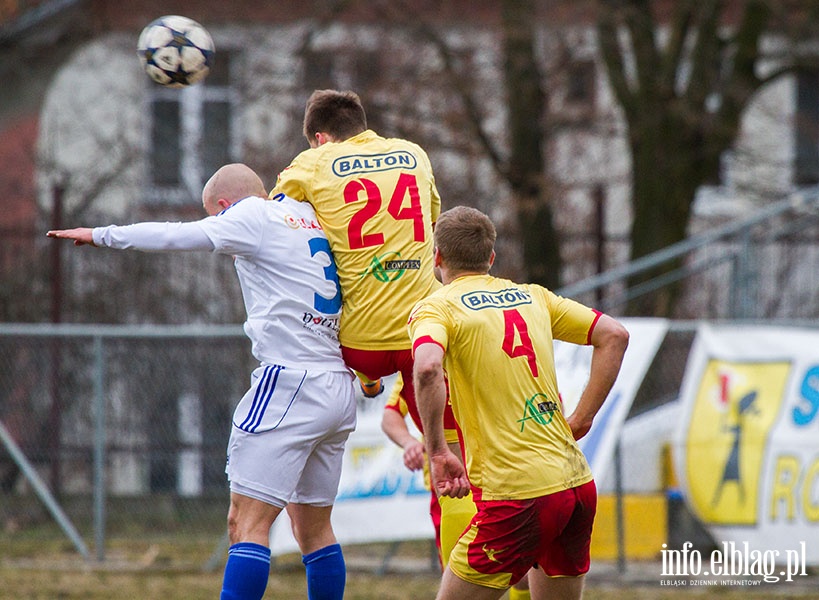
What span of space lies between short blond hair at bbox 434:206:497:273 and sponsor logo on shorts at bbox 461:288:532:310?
149 mm

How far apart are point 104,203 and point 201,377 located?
4.85 meters

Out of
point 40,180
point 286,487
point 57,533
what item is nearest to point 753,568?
point 286,487

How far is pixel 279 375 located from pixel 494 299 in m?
1.08

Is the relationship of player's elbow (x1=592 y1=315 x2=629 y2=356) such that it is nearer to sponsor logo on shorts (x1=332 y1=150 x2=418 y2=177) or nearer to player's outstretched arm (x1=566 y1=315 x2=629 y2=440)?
player's outstretched arm (x1=566 y1=315 x2=629 y2=440)

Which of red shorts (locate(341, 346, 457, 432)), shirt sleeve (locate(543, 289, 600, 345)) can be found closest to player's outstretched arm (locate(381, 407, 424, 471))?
red shorts (locate(341, 346, 457, 432))

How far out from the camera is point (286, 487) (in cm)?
537

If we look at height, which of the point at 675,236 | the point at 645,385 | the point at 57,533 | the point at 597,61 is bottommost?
the point at 57,533

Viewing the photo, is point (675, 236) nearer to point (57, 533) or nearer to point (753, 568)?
point (753, 568)

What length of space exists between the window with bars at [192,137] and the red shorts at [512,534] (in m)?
10.3

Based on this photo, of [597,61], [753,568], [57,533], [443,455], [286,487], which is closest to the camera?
[443,455]

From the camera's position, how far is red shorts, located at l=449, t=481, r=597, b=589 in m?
4.77

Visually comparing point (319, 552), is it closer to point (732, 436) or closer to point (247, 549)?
point (247, 549)

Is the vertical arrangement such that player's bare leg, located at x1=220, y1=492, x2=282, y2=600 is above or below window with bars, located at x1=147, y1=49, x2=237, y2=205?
below

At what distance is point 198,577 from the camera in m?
9.41
